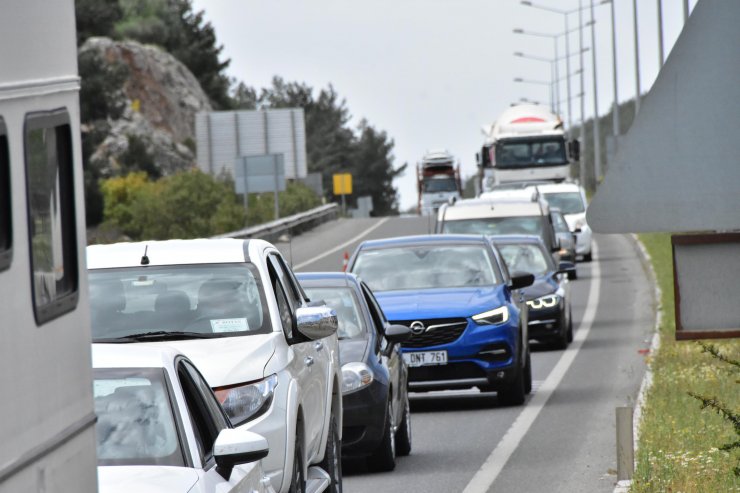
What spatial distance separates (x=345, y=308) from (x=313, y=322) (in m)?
5.04

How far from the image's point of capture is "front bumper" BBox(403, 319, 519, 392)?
57.5 feet

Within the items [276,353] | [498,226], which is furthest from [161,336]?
[498,226]

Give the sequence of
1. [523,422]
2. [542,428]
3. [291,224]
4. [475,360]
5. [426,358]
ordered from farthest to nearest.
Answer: [291,224] → [426,358] → [475,360] → [523,422] → [542,428]

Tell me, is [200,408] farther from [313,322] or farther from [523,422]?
[523,422]

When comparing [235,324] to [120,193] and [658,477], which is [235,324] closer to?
[658,477]

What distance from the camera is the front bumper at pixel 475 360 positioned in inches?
690

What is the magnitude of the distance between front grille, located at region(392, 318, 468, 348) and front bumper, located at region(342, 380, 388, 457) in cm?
430

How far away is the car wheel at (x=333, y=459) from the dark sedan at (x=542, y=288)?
13.1m

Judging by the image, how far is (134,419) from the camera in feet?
22.9

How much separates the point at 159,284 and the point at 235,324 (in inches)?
26.7

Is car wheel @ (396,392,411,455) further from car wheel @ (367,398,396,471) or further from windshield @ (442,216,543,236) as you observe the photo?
windshield @ (442,216,543,236)

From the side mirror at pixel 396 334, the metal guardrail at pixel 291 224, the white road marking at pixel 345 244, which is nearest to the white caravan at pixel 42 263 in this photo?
the side mirror at pixel 396 334

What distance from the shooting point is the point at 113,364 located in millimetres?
7211

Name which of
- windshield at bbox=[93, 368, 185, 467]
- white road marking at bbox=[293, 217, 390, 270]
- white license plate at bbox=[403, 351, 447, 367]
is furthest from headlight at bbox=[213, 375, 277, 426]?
white road marking at bbox=[293, 217, 390, 270]
